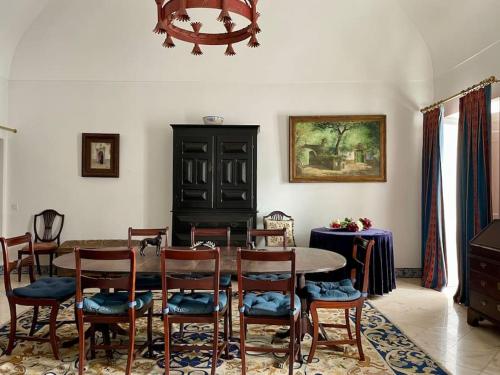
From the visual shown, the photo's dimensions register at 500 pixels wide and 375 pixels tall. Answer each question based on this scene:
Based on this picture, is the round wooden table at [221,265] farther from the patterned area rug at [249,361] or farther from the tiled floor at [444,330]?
the tiled floor at [444,330]

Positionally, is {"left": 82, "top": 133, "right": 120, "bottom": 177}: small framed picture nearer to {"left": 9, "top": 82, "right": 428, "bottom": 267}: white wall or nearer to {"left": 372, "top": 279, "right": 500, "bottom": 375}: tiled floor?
{"left": 9, "top": 82, "right": 428, "bottom": 267}: white wall

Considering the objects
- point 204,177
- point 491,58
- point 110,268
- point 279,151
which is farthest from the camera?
point 279,151

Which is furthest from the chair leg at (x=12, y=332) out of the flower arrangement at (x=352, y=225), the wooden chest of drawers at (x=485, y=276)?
the wooden chest of drawers at (x=485, y=276)

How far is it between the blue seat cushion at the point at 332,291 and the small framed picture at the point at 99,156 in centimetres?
391

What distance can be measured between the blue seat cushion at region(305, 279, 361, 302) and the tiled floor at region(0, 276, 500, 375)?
32.3 inches

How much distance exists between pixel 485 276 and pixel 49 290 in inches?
155

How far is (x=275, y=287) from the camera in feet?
8.86

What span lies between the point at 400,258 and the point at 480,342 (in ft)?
8.47

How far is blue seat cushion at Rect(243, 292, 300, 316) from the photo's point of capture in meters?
2.78

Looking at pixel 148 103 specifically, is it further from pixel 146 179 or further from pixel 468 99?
pixel 468 99

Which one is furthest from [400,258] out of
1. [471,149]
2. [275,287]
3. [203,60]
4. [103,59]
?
[103,59]

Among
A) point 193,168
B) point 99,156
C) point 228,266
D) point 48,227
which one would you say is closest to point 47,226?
point 48,227

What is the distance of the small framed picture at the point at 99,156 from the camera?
603 centimetres

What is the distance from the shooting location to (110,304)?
2.85m
